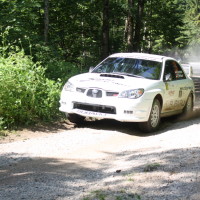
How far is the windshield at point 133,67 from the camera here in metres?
9.40

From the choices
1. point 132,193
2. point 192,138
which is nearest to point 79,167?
point 132,193

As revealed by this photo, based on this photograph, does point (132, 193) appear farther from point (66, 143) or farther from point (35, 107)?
point (35, 107)

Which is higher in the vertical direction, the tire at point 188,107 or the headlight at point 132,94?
the headlight at point 132,94

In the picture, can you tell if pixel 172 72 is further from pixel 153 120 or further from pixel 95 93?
pixel 95 93

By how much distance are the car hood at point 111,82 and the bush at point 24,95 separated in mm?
978

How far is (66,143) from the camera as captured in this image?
24.7 feet

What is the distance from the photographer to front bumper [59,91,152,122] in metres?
8.35

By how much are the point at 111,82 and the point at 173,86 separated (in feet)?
6.87

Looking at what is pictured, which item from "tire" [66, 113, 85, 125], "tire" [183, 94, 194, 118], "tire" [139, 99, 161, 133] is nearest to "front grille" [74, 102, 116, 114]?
"tire" [66, 113, 85, 125]

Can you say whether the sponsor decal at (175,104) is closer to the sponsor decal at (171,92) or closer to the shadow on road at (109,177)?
the sponsor decal at (171,92)

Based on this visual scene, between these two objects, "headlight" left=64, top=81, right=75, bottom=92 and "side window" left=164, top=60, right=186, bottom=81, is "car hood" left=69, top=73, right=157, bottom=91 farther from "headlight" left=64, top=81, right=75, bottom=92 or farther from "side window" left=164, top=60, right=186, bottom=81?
"side window" left=164, top=60, right=186, bottom=81

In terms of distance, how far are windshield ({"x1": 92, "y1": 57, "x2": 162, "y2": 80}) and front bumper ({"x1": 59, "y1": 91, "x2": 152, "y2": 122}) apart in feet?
3.40

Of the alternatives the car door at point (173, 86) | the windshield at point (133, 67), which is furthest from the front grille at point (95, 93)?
the car door at point (173, 86)

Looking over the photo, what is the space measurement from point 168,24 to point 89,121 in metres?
22.1
